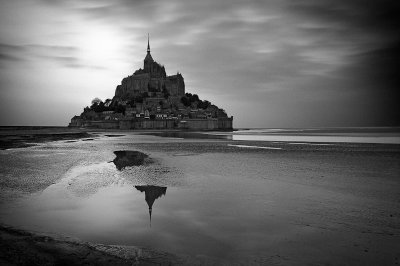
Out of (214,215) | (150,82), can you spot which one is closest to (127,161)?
(214,215)

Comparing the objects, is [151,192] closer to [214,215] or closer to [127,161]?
[214,215]

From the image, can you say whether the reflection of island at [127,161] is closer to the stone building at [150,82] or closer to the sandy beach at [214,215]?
the sandy beach at [214,215]

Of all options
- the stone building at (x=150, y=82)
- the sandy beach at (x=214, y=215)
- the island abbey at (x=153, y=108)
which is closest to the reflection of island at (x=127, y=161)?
the sandy beach at (x=214, y=215)

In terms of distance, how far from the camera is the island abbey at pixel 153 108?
133 meters

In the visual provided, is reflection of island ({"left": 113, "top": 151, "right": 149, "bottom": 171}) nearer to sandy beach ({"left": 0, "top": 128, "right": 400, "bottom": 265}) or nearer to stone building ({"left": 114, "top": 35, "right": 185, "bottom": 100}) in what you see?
sandy beach ({"left": 0, "top": 128, "right": 400, "bottom": 265})

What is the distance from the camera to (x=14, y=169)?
13953 millimetres

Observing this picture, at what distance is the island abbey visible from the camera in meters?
133

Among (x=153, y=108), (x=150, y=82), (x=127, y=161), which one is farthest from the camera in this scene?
(x=150, y=82)

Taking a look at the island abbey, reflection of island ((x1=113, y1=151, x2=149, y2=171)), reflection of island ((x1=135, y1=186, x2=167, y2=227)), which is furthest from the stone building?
reflection of island ((x1=135, y1=186, x2=167, y2=227))

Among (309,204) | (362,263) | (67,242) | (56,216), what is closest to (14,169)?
(56,216)

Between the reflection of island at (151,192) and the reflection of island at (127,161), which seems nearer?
the reflection of island at (151,192)

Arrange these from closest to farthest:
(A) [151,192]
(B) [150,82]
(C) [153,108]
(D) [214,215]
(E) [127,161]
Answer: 1. (D) [214,215]
2. (A) [151,192]
3. (E) [127,161]
4. (C) [153,108]
5. (B) [150,82]

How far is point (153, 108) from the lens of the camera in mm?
133500

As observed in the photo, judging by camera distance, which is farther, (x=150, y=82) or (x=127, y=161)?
(x=150, y=82)
